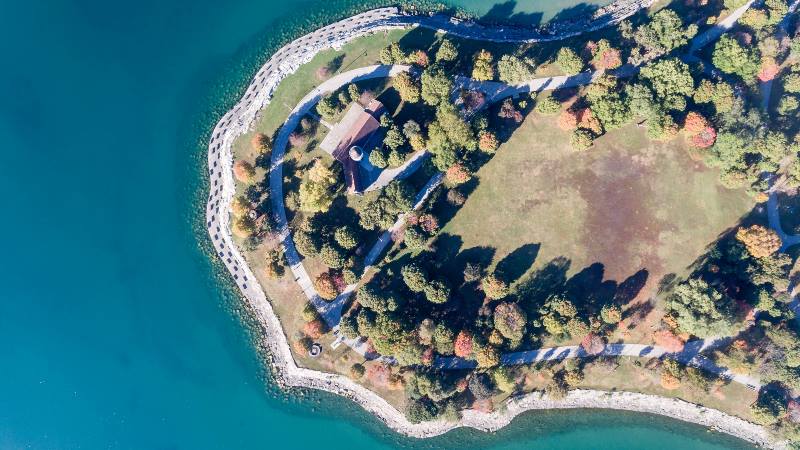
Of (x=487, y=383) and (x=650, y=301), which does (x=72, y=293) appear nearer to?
(x=487, y=383)

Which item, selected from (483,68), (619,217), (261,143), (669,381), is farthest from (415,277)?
(669,381)

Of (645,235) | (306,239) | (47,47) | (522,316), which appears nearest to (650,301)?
(645,235)

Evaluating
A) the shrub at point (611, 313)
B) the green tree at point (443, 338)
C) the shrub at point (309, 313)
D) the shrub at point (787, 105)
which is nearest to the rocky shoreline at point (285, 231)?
the shrub at point (309, 313)

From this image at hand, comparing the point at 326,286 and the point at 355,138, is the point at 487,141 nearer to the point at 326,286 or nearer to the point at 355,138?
the point at 355,138

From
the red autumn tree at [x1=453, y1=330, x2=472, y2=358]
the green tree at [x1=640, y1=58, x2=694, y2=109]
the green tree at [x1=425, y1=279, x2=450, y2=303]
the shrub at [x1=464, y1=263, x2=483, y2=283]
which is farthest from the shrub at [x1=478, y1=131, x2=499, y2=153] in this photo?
the red autumn tree at [x1=453, y1=330, x2=472, y2=358]

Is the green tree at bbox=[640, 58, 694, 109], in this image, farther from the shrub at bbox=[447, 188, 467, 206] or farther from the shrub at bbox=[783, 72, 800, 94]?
the shrub at bbox=[447, 188, 467, 206]
